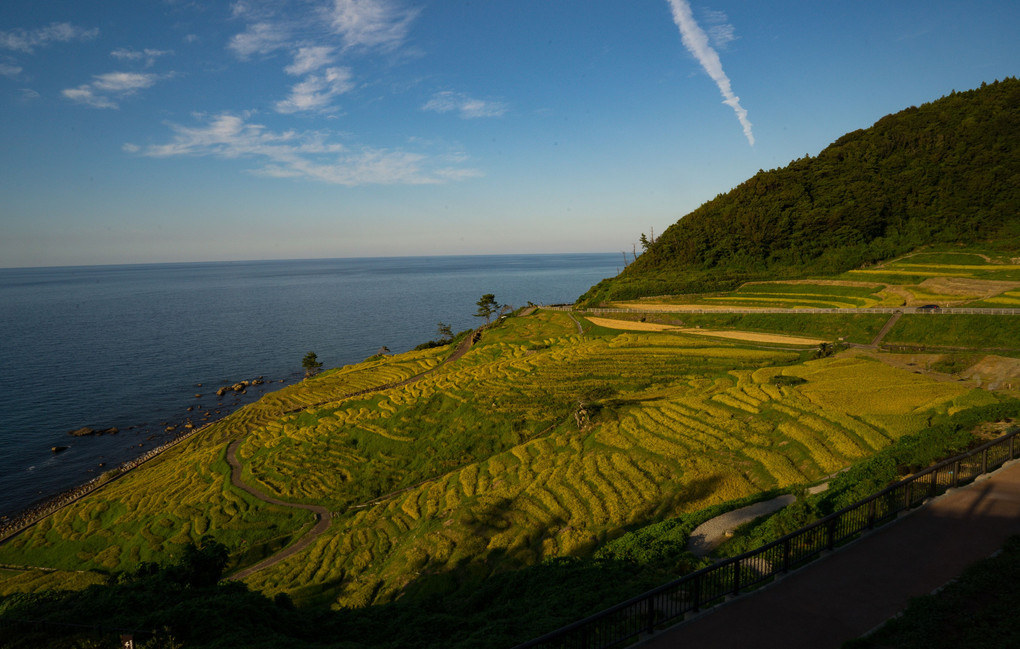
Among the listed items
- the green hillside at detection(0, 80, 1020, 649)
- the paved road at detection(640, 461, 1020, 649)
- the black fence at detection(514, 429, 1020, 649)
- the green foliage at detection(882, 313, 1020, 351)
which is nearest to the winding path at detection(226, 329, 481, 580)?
the green hillside at detection(0, 80, 1020, 649)

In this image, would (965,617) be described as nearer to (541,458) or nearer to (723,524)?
(723,524)

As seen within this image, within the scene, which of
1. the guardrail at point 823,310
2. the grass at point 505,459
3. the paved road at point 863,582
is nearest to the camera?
the paved road at point 863,582

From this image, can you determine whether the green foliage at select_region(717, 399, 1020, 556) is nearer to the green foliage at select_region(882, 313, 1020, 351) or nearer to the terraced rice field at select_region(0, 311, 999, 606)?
the terraced rice field at select_region(0, 311, 999, 606)

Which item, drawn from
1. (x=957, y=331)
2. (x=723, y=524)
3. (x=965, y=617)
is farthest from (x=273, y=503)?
(x=957, y=331)

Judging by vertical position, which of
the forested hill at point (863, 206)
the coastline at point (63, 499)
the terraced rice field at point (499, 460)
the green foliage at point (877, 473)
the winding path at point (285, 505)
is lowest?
the coastline at point (63, 499)

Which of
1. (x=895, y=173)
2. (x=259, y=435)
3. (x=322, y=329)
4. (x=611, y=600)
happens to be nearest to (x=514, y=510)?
(x=611, y=600)

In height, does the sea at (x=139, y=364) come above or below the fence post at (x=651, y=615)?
below

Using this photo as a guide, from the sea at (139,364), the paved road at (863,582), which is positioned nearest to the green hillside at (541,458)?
the paved road at (863,582)

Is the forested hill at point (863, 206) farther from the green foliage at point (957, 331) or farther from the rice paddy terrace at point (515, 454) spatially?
the green foliage at point (957, 331)
